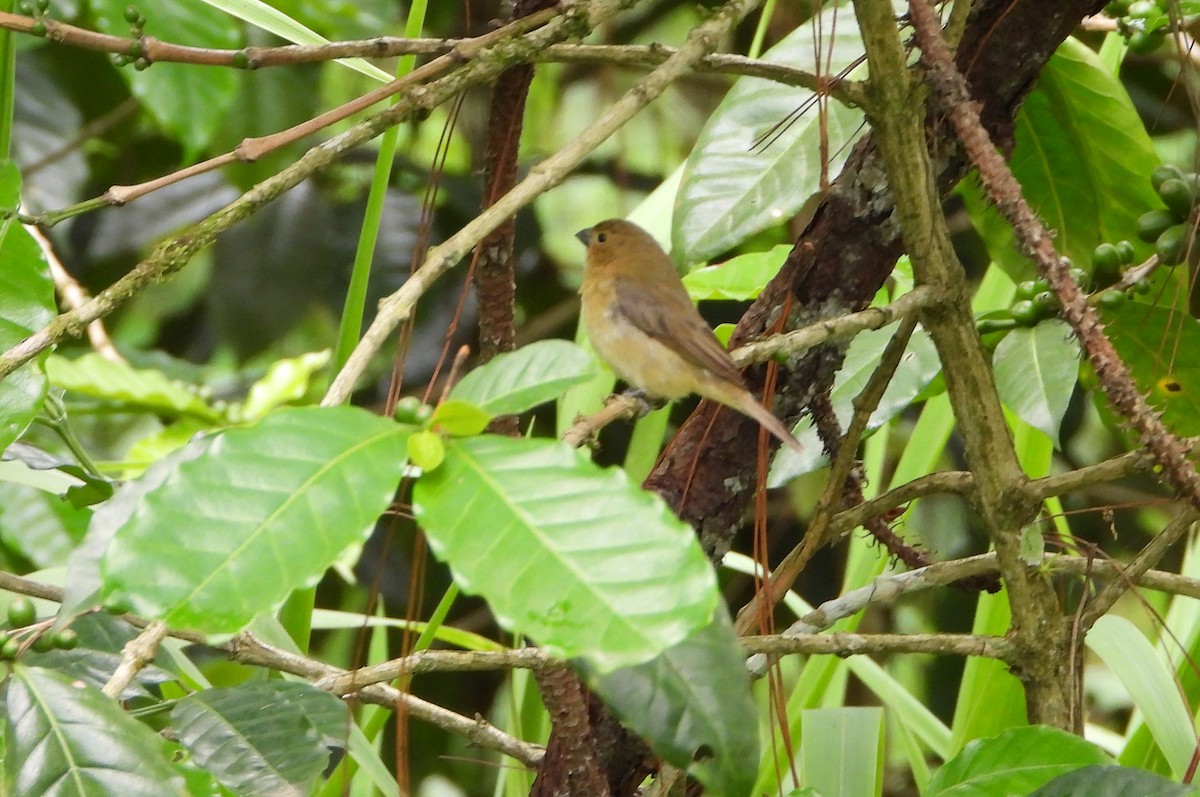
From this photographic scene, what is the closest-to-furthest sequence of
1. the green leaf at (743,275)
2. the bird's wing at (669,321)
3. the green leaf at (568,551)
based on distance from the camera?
1. the green leaf at (568,551)
2. the green leaf at (743,275)
3. the bird's wing at (669,321)

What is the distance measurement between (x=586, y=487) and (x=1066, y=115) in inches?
50.1

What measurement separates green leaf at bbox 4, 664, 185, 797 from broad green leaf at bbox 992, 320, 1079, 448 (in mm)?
968

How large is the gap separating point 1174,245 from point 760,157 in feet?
1.68

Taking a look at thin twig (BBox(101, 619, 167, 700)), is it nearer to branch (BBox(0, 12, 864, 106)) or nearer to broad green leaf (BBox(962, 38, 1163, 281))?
branch (BBox(0, 12, 864, 106))

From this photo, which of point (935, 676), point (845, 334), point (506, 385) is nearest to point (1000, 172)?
point (845, 334)

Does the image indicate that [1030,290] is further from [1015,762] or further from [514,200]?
[514,200]

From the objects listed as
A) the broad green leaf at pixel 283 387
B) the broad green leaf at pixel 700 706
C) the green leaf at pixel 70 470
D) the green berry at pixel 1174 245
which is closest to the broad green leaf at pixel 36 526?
the broad green leaf at pixel 283 387

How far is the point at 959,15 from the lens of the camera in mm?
1329

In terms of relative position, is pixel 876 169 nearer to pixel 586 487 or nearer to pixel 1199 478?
pixel 1199 478

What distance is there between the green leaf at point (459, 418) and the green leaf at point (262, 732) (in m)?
0.44

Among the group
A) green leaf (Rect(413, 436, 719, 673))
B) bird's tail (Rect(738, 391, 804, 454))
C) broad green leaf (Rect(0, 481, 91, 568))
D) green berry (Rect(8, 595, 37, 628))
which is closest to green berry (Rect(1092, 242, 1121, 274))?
bird's tail (Rect(738, 391, 804, 454))

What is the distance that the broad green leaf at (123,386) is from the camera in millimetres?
2609

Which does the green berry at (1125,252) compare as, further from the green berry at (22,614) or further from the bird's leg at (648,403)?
the green berry at (22,614)

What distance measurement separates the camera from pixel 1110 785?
1051 millimetres
